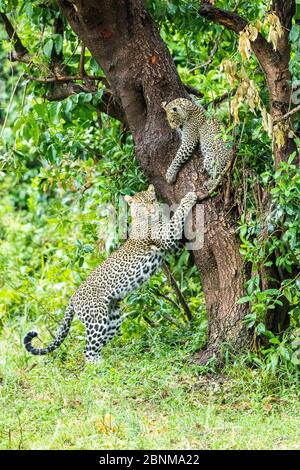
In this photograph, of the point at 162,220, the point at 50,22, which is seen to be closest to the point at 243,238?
the point at 162,220

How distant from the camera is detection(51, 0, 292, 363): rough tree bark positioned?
7.62 metres

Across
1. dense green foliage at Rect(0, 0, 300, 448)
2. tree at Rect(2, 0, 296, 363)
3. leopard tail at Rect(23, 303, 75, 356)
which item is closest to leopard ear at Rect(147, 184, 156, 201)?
tree at Rect(2, 0, 296, 363)

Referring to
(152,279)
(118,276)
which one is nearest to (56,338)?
(118,276)

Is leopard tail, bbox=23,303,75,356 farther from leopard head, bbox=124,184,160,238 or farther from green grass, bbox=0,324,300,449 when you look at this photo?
leopard head, bbox=124,184,160,238

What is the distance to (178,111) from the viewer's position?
7.95 m

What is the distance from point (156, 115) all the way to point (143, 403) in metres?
2.51

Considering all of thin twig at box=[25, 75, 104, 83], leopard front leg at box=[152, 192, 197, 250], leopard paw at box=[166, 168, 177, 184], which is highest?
thin twig at box=[25, 75, 104, 83]

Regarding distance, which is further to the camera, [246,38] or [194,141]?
[194,141]

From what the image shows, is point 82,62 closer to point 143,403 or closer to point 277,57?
point 277,57

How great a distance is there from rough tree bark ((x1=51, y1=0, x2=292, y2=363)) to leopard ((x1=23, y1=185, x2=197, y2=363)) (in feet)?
1.74

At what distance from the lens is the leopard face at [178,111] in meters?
7.93

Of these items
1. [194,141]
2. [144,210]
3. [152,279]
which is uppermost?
[194,141]

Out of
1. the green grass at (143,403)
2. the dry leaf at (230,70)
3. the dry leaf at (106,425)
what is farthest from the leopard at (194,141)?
the dry leaf at (106,425)

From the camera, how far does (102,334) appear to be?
27.9ft
